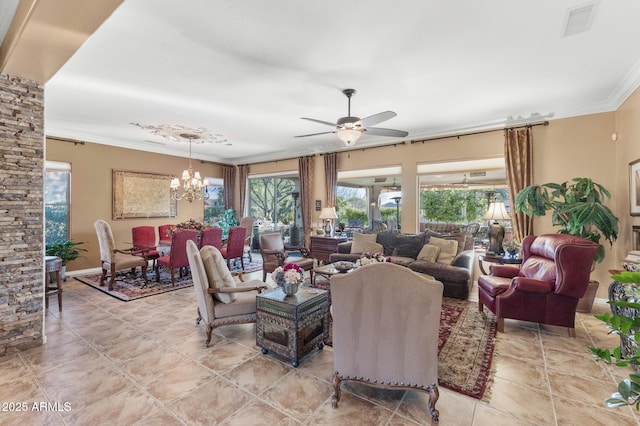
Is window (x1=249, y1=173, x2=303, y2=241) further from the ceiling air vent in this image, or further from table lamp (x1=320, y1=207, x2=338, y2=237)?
the ceiling air vent

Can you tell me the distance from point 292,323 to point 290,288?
34cm

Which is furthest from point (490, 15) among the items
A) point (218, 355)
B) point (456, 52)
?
point (218, 355)

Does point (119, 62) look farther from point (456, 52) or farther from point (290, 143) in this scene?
point (290, 143)

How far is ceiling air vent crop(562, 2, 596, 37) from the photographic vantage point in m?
2.23

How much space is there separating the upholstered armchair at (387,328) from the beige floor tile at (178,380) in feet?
3.73

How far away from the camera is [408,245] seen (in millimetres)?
5504

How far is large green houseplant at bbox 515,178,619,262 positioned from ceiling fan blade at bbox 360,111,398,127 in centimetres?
260

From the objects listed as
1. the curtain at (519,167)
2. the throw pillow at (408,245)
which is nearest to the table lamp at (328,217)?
the throw pillow at (408,245)

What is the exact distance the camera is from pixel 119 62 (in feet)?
10.0

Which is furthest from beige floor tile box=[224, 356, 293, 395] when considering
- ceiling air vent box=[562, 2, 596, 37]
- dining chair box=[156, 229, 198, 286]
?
ceiling air vent box=[562, 2, 596, 37]

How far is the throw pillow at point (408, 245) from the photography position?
17.8 ft

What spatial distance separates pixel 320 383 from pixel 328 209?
4285 mm

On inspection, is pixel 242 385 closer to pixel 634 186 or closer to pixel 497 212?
pixel 497 212

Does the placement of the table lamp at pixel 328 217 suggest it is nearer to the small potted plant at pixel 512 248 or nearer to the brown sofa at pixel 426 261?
→ the brown sofa at pixel 426 261
